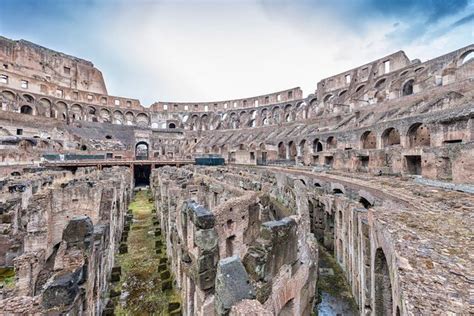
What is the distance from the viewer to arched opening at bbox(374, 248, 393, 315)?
4.80 metres

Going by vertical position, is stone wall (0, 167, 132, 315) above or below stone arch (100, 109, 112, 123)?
below

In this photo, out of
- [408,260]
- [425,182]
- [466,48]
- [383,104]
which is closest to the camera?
[408,260]

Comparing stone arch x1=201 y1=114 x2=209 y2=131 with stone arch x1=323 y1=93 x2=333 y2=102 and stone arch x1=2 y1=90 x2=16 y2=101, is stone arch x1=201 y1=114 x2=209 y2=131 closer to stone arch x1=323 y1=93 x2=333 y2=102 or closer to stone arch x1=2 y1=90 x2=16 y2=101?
stone arch x1=323 y1=93 x2=333 y2=102

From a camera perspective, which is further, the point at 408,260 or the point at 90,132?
the point at 90,132

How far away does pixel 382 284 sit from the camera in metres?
4.86

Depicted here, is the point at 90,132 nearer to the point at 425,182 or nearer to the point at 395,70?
the point at 425,182

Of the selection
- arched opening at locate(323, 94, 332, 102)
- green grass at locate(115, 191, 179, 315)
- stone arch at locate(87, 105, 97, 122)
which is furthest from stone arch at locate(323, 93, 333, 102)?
stone arch at locate(87, 105, 97, 122)

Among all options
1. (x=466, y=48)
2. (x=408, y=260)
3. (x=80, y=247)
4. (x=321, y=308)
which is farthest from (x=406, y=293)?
(x=466, y=48)

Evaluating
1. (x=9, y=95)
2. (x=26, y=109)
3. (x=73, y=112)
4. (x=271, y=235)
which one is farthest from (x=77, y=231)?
(x=73, y=112)

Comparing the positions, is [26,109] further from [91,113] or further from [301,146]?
[301,146]

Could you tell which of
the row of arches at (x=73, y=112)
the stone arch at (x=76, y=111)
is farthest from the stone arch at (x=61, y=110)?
the stone arch at (x=76, y=111)

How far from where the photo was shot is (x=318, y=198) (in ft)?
38.2

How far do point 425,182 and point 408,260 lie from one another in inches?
381

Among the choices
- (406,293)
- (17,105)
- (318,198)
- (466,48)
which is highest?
(466,48)
